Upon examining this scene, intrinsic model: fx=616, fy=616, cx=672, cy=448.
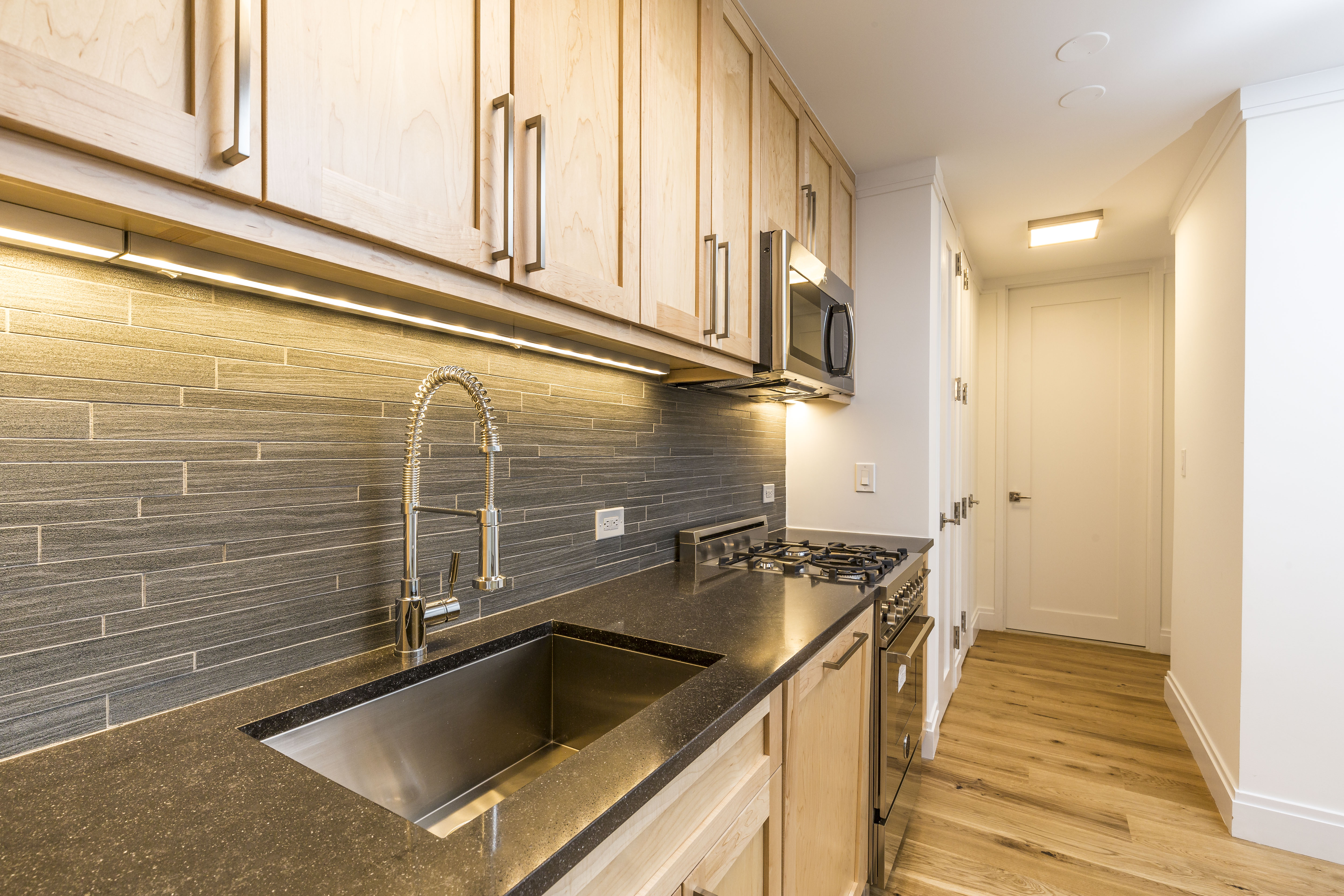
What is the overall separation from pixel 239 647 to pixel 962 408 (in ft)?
11.4

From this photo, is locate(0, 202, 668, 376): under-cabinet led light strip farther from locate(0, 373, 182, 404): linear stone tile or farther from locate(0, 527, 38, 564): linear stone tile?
locate(0, 527, 38, 564): linear stone tile

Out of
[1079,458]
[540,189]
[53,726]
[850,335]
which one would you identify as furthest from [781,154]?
[1079,458]

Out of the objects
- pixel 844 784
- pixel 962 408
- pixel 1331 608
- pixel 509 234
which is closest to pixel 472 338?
pixel 509 234

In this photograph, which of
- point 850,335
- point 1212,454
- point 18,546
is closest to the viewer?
point 18,546

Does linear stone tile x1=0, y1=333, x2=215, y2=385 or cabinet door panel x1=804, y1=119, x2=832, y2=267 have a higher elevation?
cabinet door panel x1=804, y1=119, x2=832, y2=267

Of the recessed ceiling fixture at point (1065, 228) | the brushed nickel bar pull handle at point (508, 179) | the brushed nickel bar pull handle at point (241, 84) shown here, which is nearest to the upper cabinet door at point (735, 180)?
the brushed nickel bar pull handle at point (508, 179)

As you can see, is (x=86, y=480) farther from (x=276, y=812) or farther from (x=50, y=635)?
(x=276, y=812)

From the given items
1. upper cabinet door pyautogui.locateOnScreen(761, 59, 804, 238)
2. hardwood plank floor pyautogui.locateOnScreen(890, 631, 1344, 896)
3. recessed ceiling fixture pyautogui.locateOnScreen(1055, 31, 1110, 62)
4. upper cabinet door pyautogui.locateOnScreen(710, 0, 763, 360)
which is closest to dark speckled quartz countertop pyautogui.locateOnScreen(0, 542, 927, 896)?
upper cabinet door pyautogui.locateOnScreen(710, 0, 763, 360)

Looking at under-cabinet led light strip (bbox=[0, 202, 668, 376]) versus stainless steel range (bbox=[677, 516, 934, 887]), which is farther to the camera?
stainless steel range (bbox=[677, 516, 934, 887])

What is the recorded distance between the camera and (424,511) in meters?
0.99

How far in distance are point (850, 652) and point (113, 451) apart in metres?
1.35

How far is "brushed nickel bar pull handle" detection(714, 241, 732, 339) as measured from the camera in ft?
4.99

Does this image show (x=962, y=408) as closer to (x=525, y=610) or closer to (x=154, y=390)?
(x=525, y=610)

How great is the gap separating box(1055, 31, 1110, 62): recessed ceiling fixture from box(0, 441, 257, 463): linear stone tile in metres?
2.34
